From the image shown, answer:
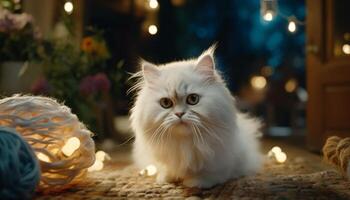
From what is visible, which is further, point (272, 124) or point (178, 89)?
point (272, 124)

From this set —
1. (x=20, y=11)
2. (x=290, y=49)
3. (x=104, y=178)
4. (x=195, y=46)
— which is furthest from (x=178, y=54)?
(x=104, y=178)

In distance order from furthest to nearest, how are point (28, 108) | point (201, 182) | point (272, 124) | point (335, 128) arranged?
point (272, 124) < point (335, 128) < point (201, 182) < point (28, 108)

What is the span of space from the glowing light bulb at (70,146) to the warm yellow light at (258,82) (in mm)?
3208

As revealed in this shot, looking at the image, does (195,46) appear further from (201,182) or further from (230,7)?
(201,182)

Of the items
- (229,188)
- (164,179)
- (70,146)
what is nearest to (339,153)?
(229,188)

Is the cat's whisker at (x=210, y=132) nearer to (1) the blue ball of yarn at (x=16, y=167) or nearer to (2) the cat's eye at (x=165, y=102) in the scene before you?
(2) the cat's eye at (x=165, y=102)

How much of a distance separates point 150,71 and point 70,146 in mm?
396

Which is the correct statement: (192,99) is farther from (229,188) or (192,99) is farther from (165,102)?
(229,188)

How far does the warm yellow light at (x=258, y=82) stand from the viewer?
4.48m

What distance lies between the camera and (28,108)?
141cm

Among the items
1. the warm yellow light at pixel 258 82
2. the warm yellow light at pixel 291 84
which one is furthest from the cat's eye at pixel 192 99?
the warm yellow light at pixel 291 84

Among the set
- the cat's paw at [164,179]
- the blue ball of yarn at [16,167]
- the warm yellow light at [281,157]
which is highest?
the warm yellow light at [281,157]

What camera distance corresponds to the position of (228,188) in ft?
5.07

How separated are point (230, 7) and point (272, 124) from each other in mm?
1303
